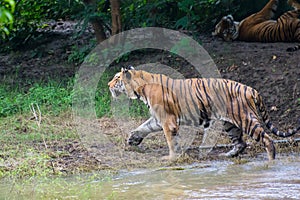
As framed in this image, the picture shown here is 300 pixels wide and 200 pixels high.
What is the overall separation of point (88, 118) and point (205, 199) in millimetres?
4044

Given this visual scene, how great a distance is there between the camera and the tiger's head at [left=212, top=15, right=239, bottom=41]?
468 inches

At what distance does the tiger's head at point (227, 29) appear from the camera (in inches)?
468

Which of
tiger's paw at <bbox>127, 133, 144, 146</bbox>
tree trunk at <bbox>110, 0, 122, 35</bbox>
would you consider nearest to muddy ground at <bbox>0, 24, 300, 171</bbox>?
tiger's paw at <bbox>127, 133, 144, 146</bbox>

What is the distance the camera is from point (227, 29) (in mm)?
11883

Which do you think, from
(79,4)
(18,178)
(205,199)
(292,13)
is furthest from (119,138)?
(292,13)

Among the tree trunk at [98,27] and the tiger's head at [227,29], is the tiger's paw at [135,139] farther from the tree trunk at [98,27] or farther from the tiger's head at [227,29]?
the tiger's head at [227,29]

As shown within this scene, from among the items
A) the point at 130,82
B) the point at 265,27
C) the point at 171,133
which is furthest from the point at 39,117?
the point at 265,27

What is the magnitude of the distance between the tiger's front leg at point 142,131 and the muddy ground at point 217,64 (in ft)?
0.37

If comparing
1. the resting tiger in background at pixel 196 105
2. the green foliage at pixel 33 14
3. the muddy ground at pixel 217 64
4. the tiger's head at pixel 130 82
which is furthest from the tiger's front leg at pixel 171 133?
the green foliage at pixel 33 14

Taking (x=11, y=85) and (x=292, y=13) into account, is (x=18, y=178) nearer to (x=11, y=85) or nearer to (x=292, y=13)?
(x=11, y=85)

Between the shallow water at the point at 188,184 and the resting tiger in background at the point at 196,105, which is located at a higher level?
the resting tiger in background at the point at 196,105

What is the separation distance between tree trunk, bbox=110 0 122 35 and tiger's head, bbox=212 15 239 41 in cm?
179

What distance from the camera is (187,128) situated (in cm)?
887

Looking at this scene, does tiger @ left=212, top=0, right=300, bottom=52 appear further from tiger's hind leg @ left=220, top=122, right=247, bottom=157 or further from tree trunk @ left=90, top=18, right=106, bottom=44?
tiger's hind leg @ left=220, top=122, right=247, bottom=157
